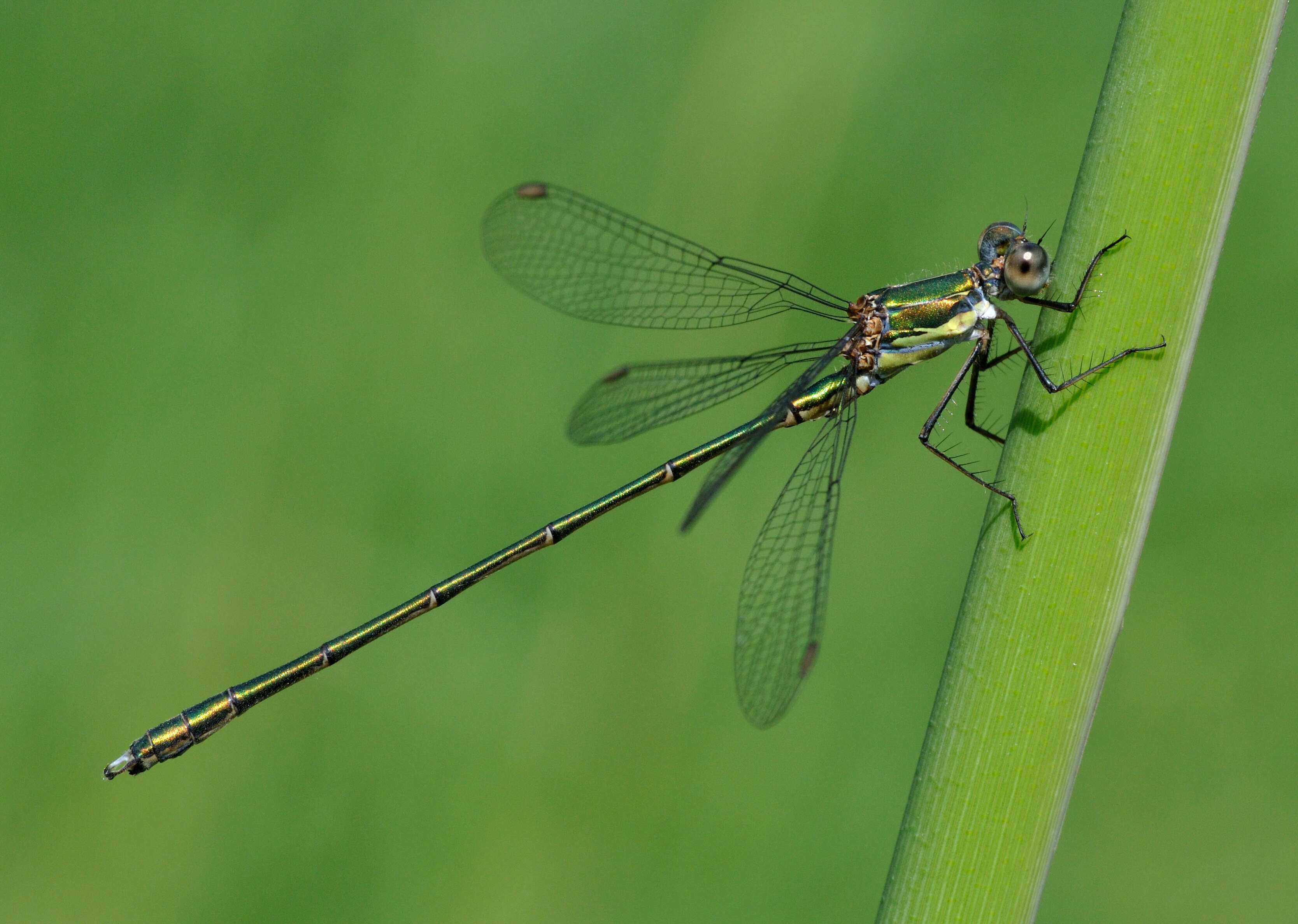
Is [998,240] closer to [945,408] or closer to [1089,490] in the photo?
[945,408]

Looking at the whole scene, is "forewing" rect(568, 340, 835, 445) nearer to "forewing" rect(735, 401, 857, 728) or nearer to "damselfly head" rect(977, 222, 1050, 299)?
"forewing" rect(735, 401, 857, 728)

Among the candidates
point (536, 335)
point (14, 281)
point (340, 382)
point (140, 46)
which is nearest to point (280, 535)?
point (340, 382)

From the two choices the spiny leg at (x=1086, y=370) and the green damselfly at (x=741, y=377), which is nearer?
the spiny leg at (x=1086, y=370)

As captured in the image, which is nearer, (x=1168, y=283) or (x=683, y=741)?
(x=1168, y=283)

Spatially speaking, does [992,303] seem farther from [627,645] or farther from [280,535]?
[280,535]

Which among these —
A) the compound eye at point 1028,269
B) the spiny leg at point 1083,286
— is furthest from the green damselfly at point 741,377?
the spiny leg at point 1083,286

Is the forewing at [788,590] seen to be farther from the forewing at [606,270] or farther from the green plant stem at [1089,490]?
the green plant stem at [1089,490]

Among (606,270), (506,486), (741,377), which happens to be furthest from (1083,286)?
(506,486)
